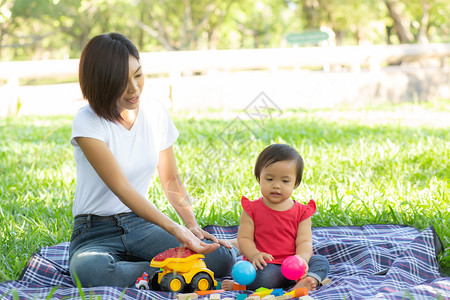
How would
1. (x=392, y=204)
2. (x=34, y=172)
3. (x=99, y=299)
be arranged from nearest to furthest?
(x=99, y=299), (x=392, y=204), (x=34, y=172)

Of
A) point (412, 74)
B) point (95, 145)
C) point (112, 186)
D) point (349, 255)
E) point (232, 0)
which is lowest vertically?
point (349, 255)

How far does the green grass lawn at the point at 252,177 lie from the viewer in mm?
3439

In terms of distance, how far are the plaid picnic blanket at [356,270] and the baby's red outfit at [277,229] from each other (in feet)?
0.81

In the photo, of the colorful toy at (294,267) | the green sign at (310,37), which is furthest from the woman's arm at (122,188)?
the green sign at (310,37)

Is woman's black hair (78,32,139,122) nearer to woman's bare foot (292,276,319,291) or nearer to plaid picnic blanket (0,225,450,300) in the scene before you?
plaid picnic blanket (0,225,450,300)

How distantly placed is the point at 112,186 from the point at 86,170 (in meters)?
0.25

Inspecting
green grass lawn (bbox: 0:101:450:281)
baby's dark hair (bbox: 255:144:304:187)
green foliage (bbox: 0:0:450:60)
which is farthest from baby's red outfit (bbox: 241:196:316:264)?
green foliage (bbox: 0:0:450:60)

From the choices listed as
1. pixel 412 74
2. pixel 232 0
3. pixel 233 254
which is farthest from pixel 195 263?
pixel 232 0

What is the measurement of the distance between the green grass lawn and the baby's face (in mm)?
888

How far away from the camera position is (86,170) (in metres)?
2.74

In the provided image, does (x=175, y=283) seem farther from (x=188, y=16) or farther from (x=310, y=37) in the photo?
(x=188, y=16)

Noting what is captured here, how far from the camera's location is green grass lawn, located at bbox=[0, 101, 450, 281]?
3.44 m

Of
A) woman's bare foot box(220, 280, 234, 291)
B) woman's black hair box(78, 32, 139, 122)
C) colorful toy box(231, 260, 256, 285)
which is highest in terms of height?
woman's black hair box(78, 32, 139, 122)

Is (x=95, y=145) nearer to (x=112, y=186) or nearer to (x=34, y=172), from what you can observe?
(x=112, y=186)
